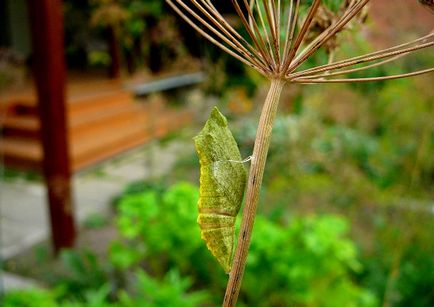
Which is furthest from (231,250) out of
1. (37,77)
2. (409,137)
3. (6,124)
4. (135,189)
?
(6,124)

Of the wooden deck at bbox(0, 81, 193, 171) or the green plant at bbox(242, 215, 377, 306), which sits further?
the wooden deck at bbox(0, 81, 193, 171)

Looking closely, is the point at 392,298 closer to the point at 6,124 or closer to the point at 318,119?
the point at 318,119

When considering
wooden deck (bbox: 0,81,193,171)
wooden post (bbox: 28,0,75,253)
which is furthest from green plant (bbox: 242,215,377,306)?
wooden deck (bbox: 0,81,193,171)

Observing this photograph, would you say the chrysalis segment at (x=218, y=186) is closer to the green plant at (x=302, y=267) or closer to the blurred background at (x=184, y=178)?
the blurred background at (x=184, y=178)

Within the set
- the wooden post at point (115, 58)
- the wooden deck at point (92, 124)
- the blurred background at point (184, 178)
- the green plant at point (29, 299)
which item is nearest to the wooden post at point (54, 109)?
the blurred background at point (184, 178)

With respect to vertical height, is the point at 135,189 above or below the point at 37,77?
below

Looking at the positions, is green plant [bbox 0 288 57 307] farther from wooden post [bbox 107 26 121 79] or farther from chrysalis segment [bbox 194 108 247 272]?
wooden post [bbox 107 26 121 79]

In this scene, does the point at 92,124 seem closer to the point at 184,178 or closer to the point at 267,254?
the point at 184,178
